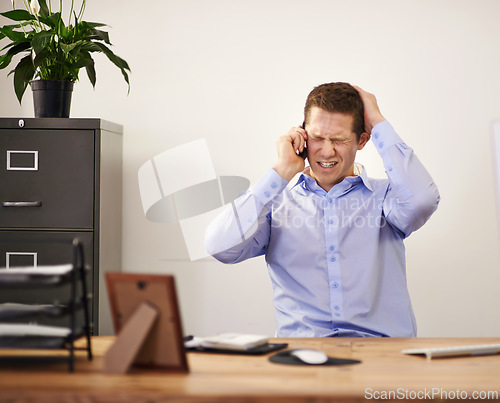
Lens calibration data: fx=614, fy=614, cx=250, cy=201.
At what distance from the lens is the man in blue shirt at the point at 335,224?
196 centimetres

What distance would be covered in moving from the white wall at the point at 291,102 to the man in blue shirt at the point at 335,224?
0.76m

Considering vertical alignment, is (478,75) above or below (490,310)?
above

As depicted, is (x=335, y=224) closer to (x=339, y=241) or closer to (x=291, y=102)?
(x=339, y=241)

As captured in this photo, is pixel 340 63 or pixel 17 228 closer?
pixel 17 228

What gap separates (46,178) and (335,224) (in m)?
1.22

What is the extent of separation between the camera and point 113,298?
1117mm

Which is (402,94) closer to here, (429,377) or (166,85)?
(166,85)

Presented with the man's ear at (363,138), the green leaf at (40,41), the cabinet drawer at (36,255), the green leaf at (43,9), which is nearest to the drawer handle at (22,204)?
the cabinet drawer at (36,255)

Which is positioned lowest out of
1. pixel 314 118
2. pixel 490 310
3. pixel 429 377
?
pixel 490 310

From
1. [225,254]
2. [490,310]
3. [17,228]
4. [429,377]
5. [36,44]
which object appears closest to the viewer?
[429,377]

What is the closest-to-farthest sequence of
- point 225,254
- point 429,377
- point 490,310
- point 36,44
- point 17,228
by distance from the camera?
point 429,377, point 225,254, point 36,44, point 17,228, point 490,310

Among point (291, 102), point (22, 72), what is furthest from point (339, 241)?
point (22, 72)

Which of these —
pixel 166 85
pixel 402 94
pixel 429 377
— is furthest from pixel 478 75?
pixel 429 377

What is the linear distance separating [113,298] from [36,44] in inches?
60.8
